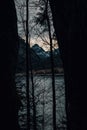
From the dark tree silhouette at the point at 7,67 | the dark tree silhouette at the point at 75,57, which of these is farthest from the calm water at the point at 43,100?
the dark tree silhouette at the point at 75,57

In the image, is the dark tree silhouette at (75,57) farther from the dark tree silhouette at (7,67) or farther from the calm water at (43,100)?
the calm water at (43,100)

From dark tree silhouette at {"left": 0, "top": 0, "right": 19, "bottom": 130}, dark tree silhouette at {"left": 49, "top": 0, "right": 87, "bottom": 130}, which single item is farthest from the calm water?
dark tree silhouette at {"left": 49, "top": 0, "right": 87, "bottom": 130}

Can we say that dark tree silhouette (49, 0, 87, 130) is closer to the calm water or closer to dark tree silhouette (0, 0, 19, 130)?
dark tree silhouette (0, 0, 19, 130)

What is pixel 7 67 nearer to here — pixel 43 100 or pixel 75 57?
pixel 75 57

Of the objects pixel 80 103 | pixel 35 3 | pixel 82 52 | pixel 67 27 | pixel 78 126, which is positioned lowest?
pixel 78 126

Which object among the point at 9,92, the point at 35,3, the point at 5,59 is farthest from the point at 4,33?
the point at 35,3

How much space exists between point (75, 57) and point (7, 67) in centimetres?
466

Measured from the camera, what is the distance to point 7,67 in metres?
8.13

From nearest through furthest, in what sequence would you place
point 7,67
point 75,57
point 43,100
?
point 75,57 < point 7,67 < point 43,100

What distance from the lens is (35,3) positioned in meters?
18.4

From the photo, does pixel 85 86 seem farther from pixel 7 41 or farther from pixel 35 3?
pixel 35 3

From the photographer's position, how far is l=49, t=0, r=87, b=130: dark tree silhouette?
3486mm

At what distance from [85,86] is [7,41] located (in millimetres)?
5265

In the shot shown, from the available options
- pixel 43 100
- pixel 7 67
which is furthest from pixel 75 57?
pixel 43 100
